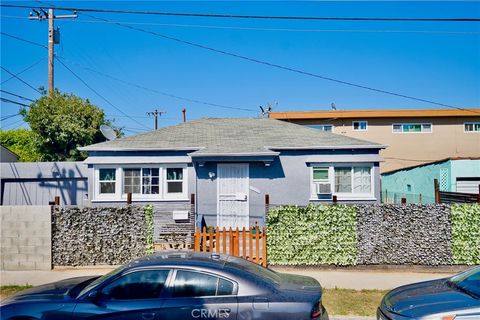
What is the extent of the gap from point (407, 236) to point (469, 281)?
387 centimetres

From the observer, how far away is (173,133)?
1484 centimetres

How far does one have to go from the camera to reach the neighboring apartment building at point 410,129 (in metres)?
23.9

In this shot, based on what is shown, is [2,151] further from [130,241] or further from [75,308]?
[75,308]

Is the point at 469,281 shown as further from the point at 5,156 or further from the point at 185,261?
the point at 5,156

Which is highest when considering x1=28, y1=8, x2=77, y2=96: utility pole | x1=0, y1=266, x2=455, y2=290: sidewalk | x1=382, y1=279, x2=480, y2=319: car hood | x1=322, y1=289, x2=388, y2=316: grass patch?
x1=28, y1=8, x2=77, y2=96: utility pole

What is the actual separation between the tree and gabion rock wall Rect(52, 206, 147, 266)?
42.0 ft

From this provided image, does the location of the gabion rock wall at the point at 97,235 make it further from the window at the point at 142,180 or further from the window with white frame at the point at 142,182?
the window at the point at 142,180

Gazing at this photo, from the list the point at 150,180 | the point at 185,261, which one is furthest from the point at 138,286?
the point at 150,180

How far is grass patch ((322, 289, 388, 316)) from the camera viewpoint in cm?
629

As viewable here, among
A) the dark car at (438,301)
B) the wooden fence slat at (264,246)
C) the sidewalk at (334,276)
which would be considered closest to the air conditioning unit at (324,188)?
the sidewalk at (334,276)

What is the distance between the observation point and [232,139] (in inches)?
557

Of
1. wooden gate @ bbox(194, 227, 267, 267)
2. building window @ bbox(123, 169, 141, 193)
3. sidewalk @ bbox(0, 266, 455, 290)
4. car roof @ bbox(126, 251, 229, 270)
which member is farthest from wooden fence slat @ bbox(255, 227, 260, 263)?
building window @ bbox(123, 169, 141, 193)

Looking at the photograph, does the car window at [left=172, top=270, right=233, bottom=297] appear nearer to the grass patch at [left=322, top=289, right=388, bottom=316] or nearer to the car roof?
the car roof

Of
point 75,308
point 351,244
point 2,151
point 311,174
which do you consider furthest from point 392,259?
point 2,151
